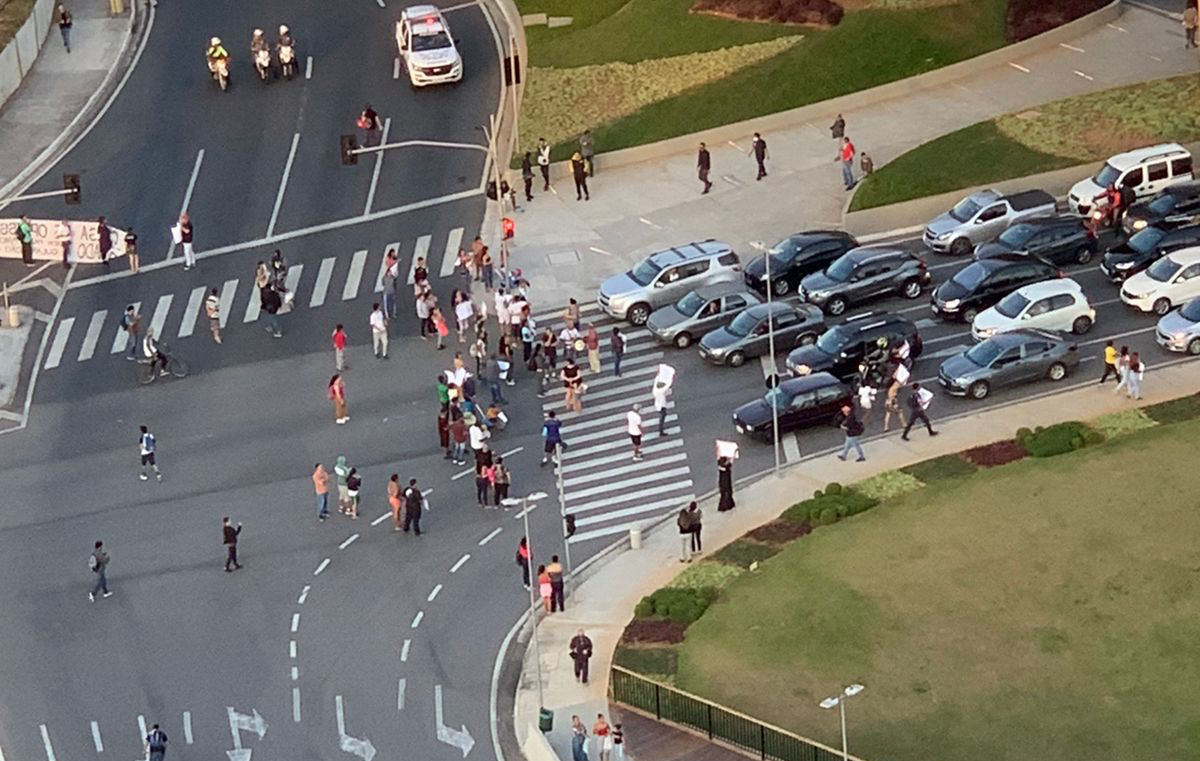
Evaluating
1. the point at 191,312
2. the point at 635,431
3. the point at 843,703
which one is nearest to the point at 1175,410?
the point at 635,431

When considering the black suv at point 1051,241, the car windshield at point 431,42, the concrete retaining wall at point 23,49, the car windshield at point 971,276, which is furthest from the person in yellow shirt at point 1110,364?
the concrete retaining wall at point 23,49

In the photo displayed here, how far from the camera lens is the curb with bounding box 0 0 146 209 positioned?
270 feet

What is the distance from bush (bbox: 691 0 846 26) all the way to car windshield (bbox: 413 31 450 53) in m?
8.98

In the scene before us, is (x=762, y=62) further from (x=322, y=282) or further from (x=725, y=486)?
(x=725, y=486)

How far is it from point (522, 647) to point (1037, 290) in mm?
19113

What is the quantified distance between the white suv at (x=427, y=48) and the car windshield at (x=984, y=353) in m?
26.8

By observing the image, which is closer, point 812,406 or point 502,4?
point 812,406

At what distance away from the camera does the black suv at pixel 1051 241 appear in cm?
7219

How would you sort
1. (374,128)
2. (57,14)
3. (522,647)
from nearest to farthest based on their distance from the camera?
(522,647), (374,128), (57,14)

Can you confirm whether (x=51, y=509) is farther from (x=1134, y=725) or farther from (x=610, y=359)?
(x=1134, y=725)

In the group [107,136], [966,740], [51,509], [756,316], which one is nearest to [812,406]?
[756,316]

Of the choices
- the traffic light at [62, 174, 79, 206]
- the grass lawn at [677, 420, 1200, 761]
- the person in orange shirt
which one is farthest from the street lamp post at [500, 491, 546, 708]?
the traffic light at [62, 174, 79, 206]

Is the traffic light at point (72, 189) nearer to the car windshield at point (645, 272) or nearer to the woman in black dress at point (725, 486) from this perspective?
the car windshield at point (645, 272)

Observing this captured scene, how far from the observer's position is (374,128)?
84.1 meters
